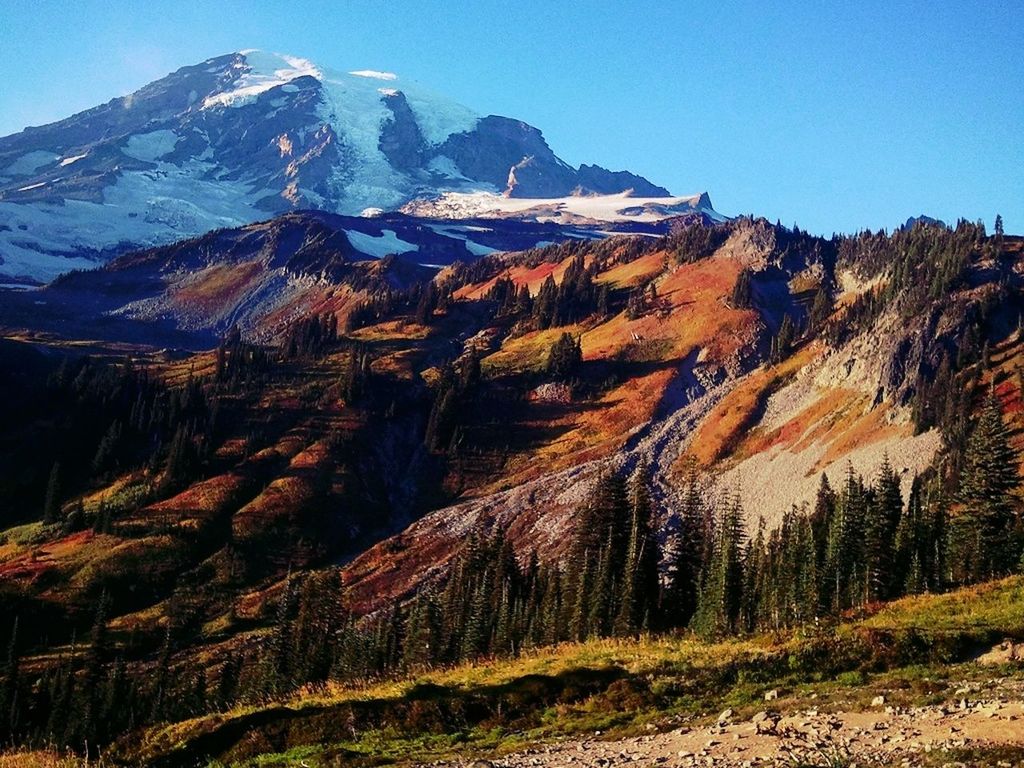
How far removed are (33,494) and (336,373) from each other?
7021 centimetres

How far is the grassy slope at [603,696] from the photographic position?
79.7 feet

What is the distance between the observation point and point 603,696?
28.2m

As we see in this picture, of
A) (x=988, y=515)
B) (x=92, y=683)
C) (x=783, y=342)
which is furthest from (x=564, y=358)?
(x=988, y=515)

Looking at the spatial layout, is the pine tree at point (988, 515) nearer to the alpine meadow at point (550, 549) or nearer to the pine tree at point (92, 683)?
the alpine meadow at point (550, 549)

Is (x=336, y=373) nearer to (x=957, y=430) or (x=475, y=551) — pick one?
(x=475, y=551)

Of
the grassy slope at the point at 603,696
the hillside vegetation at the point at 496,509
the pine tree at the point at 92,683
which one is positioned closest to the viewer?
the grassy slope at the point at 603,696

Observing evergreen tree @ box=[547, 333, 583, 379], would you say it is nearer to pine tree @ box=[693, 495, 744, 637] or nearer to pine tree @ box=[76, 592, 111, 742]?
pine tree @ box=[693, 495, 744, 637]

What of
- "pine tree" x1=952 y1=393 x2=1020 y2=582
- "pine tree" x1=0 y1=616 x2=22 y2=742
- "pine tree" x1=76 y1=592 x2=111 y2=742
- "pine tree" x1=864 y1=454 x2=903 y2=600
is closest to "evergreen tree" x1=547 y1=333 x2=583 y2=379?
"pine tree" x1=864 y1=454 x2=903 y2=600

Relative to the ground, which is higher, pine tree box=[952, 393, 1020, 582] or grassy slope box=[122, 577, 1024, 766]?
pine tree box=[952, 393, 1020, 582]

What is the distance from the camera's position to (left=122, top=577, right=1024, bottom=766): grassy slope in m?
24.3

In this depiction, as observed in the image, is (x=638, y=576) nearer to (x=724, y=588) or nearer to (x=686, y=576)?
(x=724, y=588)

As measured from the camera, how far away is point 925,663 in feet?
92.2

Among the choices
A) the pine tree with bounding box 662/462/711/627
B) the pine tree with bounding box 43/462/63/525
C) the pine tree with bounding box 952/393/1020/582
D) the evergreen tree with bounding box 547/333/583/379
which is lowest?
the pine tree with bounding box 43/462/63/525

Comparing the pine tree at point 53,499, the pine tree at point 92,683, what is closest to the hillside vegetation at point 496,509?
the pine tree at point 92,683
